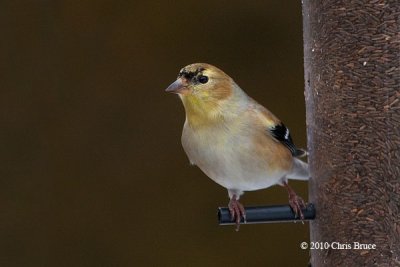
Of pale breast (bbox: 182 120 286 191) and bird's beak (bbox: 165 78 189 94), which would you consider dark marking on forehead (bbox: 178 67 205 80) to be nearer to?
bird's beak (bbox: 165 78 189 94)

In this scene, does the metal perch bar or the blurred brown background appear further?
the blurred brown background

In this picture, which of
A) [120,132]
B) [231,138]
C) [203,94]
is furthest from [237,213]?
[120,132]

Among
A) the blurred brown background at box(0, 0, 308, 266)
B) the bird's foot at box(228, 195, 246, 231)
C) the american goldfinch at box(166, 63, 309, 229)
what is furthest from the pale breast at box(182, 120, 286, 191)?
the blurred brown background at box(0, 0, 308, 266)

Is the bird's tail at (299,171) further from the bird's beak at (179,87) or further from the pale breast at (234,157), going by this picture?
the bird's beak at (179,87)

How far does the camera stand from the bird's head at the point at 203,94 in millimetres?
2982

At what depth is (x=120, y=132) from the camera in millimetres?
4684

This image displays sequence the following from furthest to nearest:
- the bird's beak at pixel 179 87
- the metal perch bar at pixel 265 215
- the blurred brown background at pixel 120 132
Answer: the blurred brown background at pixel 120 132 → the bird's beak at pixel 179 87 → the metal perch bar at pixel 265 215

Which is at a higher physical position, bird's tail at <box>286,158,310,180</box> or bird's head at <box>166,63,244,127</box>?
bird's head at <box>166,63,244,127</box>

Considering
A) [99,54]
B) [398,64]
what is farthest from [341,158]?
[99,54]

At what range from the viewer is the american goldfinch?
9.63 ft

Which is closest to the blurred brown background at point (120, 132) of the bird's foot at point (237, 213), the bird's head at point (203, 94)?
the bird's head at point (203, 94)

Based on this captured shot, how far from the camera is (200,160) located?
2977mm

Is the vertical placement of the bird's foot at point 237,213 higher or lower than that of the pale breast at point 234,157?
lower

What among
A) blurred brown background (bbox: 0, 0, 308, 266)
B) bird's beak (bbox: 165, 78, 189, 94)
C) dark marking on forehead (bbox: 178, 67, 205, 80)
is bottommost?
blurred brown background (bbox: 0, 0, 308, 266)
